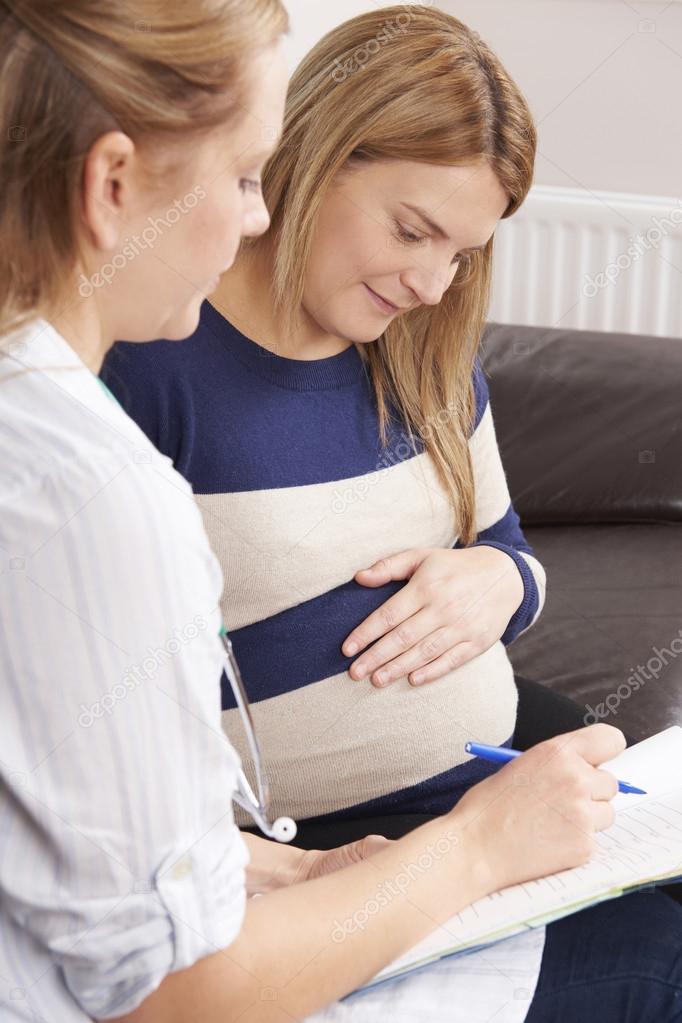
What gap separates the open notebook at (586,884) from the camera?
772mm

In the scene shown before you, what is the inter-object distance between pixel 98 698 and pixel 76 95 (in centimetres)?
31

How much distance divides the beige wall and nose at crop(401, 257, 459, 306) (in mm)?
1646

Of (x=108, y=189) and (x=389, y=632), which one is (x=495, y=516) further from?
(x=108, y=189)

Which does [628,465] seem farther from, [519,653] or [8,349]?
[8,349]

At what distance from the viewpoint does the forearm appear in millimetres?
685

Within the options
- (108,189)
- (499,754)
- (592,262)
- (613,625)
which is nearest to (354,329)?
(499,754)

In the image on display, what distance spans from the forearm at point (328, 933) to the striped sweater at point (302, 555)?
12.4 inches

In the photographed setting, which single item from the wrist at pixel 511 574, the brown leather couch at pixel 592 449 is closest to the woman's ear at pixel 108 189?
the wrist at pixel 511 574

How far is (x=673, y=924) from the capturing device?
3.06 ft

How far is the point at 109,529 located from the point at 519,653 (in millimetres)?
1257

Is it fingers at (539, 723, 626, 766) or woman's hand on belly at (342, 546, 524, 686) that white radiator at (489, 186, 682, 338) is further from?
fingers at (539, 723, 626, 766)

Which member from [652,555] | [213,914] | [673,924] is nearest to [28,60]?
[213,914]

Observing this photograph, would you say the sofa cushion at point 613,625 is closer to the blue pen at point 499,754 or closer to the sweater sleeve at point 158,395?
the blue pen at point 499,754

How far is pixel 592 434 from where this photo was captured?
2133 millimetres
